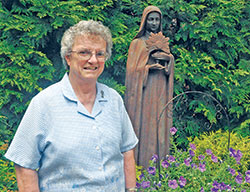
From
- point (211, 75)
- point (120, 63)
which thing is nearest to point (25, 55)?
point (120, 63)

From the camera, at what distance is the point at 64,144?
5.47ft

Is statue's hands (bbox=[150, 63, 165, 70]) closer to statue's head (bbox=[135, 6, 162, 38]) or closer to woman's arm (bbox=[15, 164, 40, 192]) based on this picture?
statue's head (bbox=[135, 6, 162, 38])

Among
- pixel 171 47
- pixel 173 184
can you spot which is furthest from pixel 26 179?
pixel 171 47

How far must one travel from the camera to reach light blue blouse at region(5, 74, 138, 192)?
1.66m

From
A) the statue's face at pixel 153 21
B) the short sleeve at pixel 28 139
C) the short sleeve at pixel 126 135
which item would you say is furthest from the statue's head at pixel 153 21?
the short sleeve at pixel 28 139

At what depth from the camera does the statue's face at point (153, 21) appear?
3639 millimetres

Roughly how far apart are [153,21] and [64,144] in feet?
7.66

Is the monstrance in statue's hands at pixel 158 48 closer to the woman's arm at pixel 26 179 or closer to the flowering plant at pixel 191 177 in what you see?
the flowering plant at pixel 191 177

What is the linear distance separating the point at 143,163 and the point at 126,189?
1719 millimetres

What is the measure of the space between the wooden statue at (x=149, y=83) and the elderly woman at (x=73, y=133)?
1.80m

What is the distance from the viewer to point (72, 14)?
406 centimetres

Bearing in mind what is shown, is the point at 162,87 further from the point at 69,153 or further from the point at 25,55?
the point at 69,153

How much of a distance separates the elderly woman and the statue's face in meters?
1.91

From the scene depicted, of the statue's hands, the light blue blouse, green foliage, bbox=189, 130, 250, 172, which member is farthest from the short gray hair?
green foliage, bbox=189, 130, 250, 172
